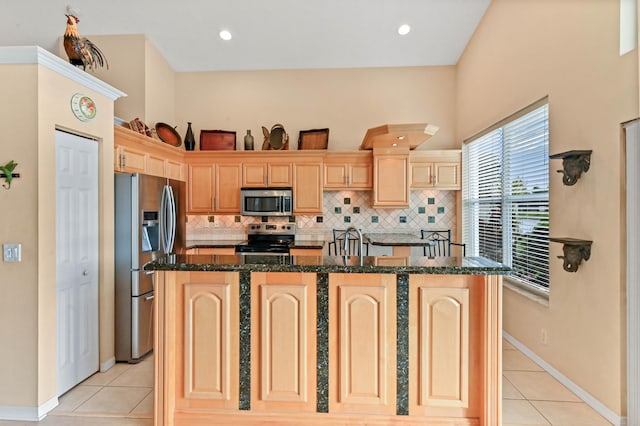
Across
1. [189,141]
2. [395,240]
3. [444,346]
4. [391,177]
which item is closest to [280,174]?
[189,141]

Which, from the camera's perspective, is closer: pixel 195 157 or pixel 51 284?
pixel 51 284

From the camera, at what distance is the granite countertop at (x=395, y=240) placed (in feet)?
13.7

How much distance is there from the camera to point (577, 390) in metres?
2.41

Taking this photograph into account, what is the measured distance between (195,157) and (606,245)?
4.60 metres

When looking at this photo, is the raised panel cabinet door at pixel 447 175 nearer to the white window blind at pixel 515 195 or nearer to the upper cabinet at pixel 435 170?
the upper cabinet at pixel 435 170

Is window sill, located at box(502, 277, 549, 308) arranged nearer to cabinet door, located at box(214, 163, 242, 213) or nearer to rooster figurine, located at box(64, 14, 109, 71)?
cabinet door, located at box(214, 163, 242, 213)

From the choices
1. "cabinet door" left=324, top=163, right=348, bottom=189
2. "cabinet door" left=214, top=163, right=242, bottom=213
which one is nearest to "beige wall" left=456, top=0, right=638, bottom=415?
"cabinet door" left=324, top=163, right=348, bottom=189

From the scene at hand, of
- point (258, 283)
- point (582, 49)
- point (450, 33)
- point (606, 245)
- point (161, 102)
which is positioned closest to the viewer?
point (258, 283)

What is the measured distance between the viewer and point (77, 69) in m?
2.46

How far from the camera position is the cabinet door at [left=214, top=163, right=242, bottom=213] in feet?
15.6

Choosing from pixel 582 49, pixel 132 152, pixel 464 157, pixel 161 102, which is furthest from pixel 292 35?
pixel 582 49

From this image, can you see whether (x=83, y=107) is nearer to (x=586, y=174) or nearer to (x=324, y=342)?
(x=324, y=342)

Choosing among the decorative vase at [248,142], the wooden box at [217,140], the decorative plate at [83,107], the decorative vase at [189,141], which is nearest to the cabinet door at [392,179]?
the decorative vase at [248,142]

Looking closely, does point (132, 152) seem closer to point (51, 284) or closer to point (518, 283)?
point (51, 284)
